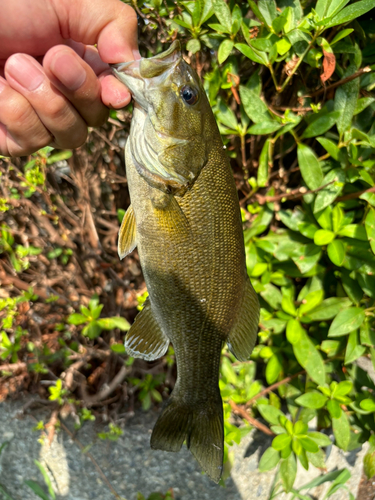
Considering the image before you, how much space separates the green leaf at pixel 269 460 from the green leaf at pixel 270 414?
0.16m

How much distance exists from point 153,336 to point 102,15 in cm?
125

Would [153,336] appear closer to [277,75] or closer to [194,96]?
[194,96]

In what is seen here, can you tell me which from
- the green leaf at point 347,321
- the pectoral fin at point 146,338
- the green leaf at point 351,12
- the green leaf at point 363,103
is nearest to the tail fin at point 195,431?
the pectoral fin at point 146,338

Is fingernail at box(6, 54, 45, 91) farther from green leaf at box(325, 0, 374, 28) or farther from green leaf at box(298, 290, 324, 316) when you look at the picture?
green leaf at box(298, 290, 324, 316)

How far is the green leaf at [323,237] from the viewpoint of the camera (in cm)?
163

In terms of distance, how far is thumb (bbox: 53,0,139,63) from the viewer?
1.17 metres

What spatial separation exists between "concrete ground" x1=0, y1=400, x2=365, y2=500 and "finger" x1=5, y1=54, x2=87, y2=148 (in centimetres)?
205

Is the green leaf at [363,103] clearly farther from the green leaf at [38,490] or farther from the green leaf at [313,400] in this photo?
the green leaf at [38,490]

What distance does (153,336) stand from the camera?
1.34 m

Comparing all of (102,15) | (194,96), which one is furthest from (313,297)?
(102,15)

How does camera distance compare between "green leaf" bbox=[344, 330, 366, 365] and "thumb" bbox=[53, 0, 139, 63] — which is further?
"green leaf" bbox=[344, 330, 366, 365]

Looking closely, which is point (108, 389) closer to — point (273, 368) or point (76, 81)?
point (273, 368)

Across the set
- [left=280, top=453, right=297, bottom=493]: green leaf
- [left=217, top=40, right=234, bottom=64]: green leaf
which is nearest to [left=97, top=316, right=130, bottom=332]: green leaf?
[left=280, top=453, right=297, bottom=493]: green leaf

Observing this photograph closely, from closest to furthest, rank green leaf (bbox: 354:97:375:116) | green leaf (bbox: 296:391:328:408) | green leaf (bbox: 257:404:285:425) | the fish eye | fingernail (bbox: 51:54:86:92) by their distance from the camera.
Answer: fingernail (bbox: 51:54:86:92), the fish eye, green leaf (bbox: 354:97:375:116), green leaf (bbox: 296:391:328:408), green leaf (bbox: 257:404:285:425)
